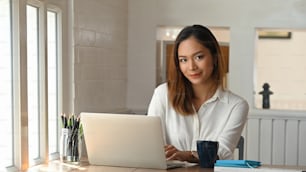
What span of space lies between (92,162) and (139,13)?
1058 mm

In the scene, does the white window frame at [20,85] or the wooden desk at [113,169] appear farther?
the white window frame at [20,85]

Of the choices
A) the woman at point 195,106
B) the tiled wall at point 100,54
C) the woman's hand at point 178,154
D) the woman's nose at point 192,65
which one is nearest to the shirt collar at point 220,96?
the woman at point 195,106

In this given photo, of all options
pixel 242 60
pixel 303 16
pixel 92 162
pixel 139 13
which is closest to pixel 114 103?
pixel 139 13

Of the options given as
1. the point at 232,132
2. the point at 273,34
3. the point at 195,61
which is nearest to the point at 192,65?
the point at 195,61

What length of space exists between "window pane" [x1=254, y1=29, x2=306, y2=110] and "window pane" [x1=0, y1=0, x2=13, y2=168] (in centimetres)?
125

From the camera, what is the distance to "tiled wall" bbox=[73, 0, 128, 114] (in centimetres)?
191

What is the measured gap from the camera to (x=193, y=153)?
4.87 ft

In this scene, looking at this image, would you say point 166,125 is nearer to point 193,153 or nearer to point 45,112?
point 193,153

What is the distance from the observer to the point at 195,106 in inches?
63.3

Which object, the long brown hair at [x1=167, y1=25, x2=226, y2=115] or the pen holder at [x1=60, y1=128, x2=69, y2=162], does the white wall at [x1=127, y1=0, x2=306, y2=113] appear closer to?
the long brown hair at [x1=167, y1=25, x2=226, y2=115]

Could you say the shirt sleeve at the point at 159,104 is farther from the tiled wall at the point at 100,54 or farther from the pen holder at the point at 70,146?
the tiled wall at the point at 100,54

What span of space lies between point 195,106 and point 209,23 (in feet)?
2.53

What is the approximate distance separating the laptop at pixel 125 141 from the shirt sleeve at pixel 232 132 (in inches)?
6.0

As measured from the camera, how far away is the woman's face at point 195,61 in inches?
65.6
